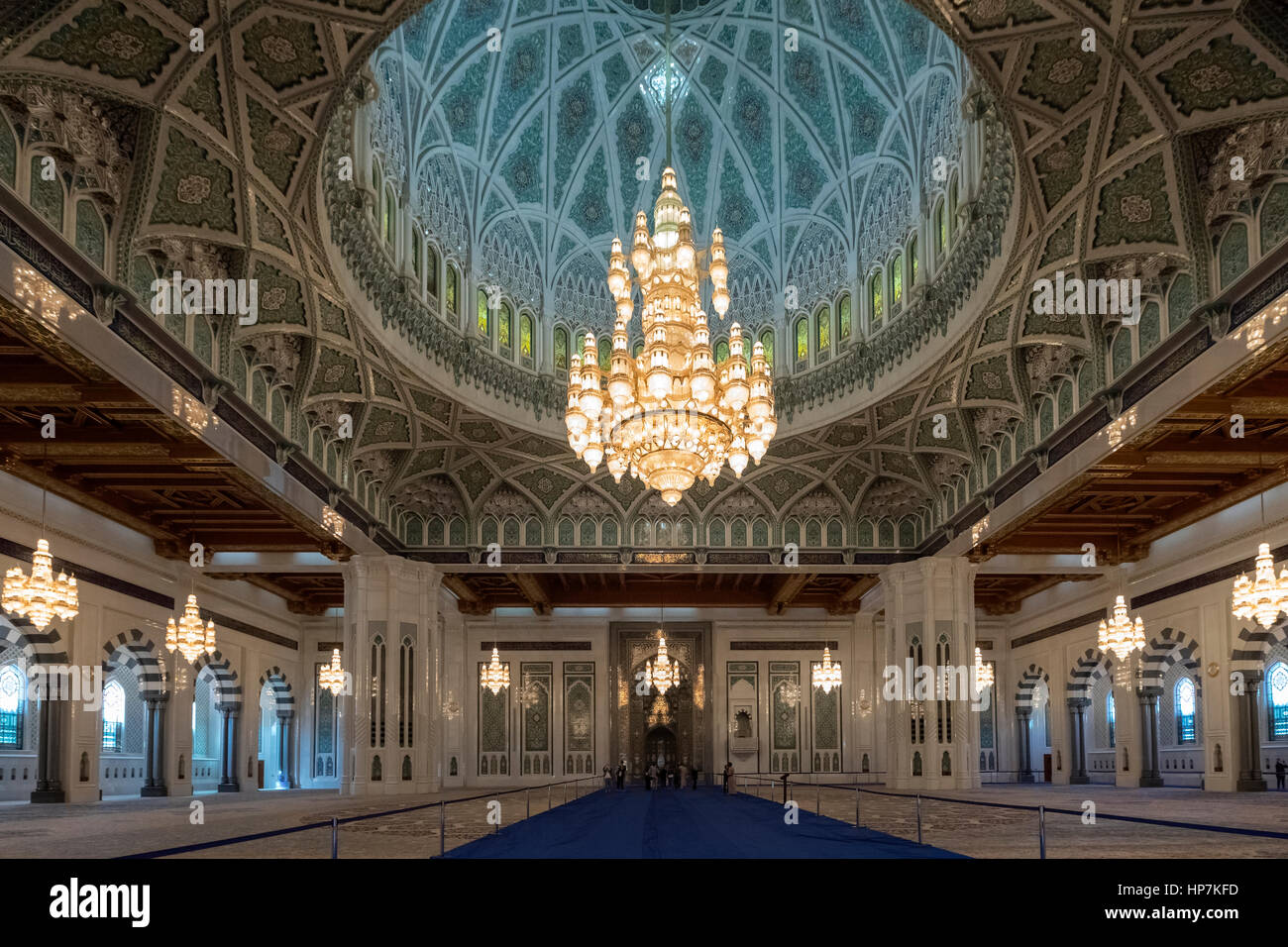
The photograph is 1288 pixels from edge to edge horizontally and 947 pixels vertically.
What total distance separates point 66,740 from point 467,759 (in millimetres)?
13099

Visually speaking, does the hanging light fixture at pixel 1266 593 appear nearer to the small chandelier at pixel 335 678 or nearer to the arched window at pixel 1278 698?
the arched window at pixel 1278 698

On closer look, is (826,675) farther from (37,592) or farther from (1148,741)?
(37,592)

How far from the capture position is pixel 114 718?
27.0 m

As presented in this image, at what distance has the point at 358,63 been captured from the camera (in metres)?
11.4

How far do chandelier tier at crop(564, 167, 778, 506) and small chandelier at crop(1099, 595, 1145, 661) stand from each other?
311 inches

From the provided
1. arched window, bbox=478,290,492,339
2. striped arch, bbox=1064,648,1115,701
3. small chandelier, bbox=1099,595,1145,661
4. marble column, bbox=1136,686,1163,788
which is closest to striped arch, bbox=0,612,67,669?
arched window, bbox=478,290,492,339

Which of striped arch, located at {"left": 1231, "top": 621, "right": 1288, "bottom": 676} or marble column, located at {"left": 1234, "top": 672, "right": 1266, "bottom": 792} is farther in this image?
marble column, located at {"left": 1234, "top": 672, "right": 1266, "bottom": 792}

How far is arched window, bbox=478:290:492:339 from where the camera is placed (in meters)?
20.6

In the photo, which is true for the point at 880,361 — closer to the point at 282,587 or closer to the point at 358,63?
the point at 358,63

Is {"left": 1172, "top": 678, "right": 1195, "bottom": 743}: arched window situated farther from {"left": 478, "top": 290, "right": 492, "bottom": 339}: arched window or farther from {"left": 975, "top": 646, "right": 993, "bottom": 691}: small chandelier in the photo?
{"left": 478, "top": 290, "right": 492, "bottom": 339}: arched window

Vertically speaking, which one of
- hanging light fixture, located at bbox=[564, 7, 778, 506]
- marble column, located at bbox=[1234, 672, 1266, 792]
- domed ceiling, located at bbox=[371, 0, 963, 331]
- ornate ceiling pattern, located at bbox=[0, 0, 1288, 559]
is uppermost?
domed ceiling, located at bbox=[371, 0, 963, 331]

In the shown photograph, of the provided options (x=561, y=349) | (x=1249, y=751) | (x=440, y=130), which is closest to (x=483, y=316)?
(x=561, y=349)

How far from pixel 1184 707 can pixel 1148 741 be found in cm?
340
